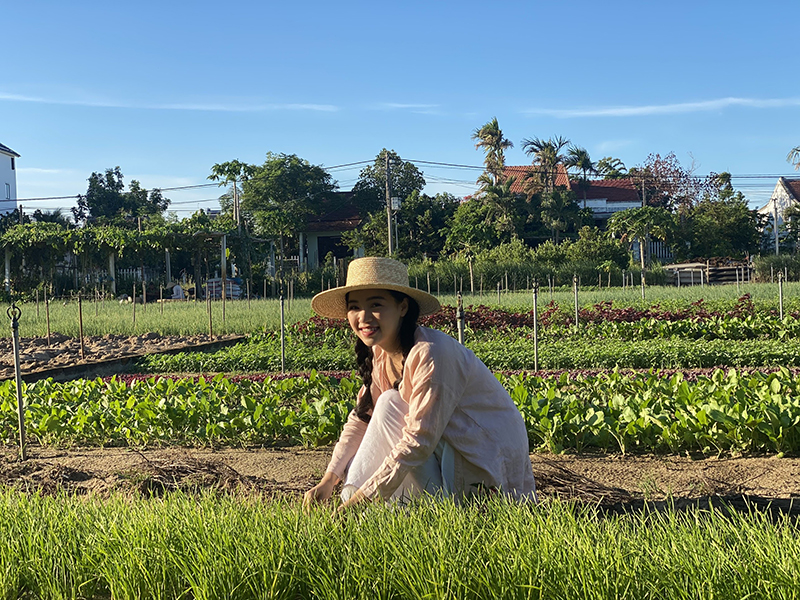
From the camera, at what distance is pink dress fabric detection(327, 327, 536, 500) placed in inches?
123

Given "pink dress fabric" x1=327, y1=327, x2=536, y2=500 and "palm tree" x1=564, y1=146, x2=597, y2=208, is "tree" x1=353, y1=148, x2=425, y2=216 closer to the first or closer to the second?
"palm tree" x1=564, y1=146, x2=597, y2=208

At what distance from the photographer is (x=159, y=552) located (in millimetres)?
2619

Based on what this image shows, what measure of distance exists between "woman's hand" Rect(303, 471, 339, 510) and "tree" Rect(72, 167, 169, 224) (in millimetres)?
41381

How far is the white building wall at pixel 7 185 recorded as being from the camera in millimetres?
44594

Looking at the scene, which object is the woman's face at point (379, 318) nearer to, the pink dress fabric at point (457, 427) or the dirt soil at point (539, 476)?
the pink dress fabric at point (457, 427)

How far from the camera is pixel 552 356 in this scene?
422 inches

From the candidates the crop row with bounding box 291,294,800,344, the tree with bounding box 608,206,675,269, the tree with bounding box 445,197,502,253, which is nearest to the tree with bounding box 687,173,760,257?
the tree with bounding box 608,206,675,269

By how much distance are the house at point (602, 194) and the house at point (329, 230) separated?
849 cm

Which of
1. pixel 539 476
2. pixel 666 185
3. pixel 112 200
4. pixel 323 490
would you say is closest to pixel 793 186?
pixel 666 185

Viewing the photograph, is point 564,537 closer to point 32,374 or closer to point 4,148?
point 32,374

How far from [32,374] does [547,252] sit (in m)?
25.0

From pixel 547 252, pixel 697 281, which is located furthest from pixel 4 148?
pixel 697 281

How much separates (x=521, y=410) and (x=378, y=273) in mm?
2545

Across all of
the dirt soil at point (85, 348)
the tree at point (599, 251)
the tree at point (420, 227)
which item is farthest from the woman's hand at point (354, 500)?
the tree at point (420, 227)
